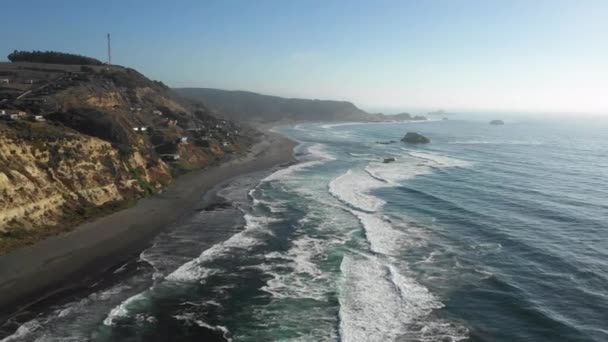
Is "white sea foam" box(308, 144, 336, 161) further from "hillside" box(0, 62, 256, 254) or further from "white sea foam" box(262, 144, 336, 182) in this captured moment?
"hillside" box(0, 62, 256, 254)

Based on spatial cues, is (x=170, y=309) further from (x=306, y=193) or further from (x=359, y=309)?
(x=306, y=193)

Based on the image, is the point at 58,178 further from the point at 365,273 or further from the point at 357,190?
the point at 357,190

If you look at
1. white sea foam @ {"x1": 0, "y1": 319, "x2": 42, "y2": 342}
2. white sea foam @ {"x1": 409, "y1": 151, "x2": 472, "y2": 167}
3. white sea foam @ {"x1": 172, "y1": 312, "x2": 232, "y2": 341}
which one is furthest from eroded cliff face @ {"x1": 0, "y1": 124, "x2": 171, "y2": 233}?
white sea foam @ {"x1": 409, "y1": 151, "x2": 472, "y2": 167}

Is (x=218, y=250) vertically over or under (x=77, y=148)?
under

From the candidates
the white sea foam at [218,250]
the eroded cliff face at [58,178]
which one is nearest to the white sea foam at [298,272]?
the white sea foam at [218,250]

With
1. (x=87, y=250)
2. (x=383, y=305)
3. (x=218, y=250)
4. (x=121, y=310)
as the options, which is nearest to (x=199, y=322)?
(x=121, y=310)

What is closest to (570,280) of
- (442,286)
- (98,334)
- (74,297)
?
(442,286)
